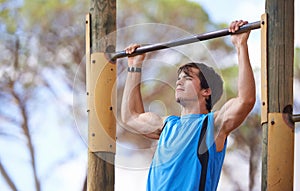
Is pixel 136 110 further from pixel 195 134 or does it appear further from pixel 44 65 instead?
pixel 44 65

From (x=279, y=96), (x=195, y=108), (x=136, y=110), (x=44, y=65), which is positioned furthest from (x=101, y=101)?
(x=44, y=65)

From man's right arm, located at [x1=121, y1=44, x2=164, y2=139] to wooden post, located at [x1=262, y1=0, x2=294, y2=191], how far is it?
647mm

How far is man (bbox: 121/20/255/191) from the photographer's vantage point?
2.79 m

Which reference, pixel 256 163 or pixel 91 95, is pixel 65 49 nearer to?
pixel 256 163

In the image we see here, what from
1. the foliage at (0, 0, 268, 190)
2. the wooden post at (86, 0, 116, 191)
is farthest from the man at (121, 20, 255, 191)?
the foliage at (0, 0, 268, 190)

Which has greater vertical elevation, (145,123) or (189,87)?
(189,87)

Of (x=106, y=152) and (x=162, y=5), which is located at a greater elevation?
(x=162, y=5)

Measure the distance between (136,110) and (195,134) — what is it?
1.39 ft

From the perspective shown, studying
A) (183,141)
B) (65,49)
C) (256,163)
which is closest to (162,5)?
(65,49)

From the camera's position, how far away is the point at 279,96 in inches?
105

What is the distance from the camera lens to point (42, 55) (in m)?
6.89

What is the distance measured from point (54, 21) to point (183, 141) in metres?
4.31

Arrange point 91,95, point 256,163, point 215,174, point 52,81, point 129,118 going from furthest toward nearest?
point 52,81 → point 256,163 → point 91,95 → point 129,118 → point 215,174

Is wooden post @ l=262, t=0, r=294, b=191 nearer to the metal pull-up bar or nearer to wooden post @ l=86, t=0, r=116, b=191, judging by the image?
the metal pull-up bar
